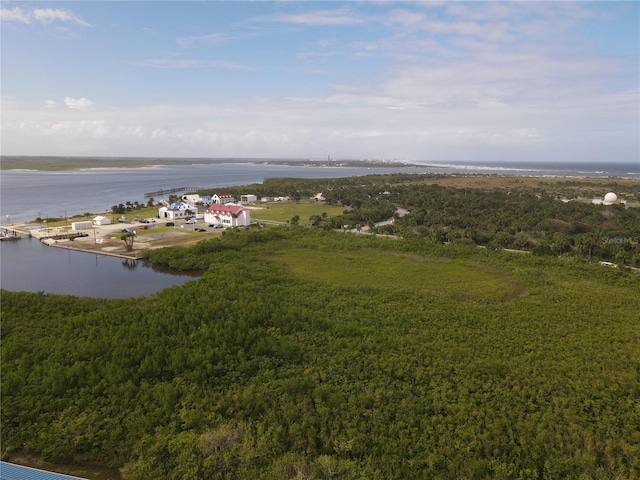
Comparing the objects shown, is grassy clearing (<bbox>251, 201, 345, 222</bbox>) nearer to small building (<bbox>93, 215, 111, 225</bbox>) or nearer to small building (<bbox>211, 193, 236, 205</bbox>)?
small building (<bbox>211, 193, 236, 205</bbox>)

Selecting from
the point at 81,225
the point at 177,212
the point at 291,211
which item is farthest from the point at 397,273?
the point at 81,225

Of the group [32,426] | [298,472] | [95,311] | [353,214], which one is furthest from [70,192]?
[298,472]

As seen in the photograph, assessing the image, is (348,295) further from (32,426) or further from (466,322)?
(32,426)

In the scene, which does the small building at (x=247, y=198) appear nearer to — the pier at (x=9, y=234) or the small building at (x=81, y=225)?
the small building at (x=81, y=225)

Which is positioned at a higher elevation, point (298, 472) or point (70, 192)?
point (70, 192)

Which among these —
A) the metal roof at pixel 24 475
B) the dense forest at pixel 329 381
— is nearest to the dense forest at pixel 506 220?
the dense forest at pixel 329 381

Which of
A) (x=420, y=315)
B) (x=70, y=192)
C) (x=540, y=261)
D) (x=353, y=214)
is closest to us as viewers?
(x=420, y=315)
